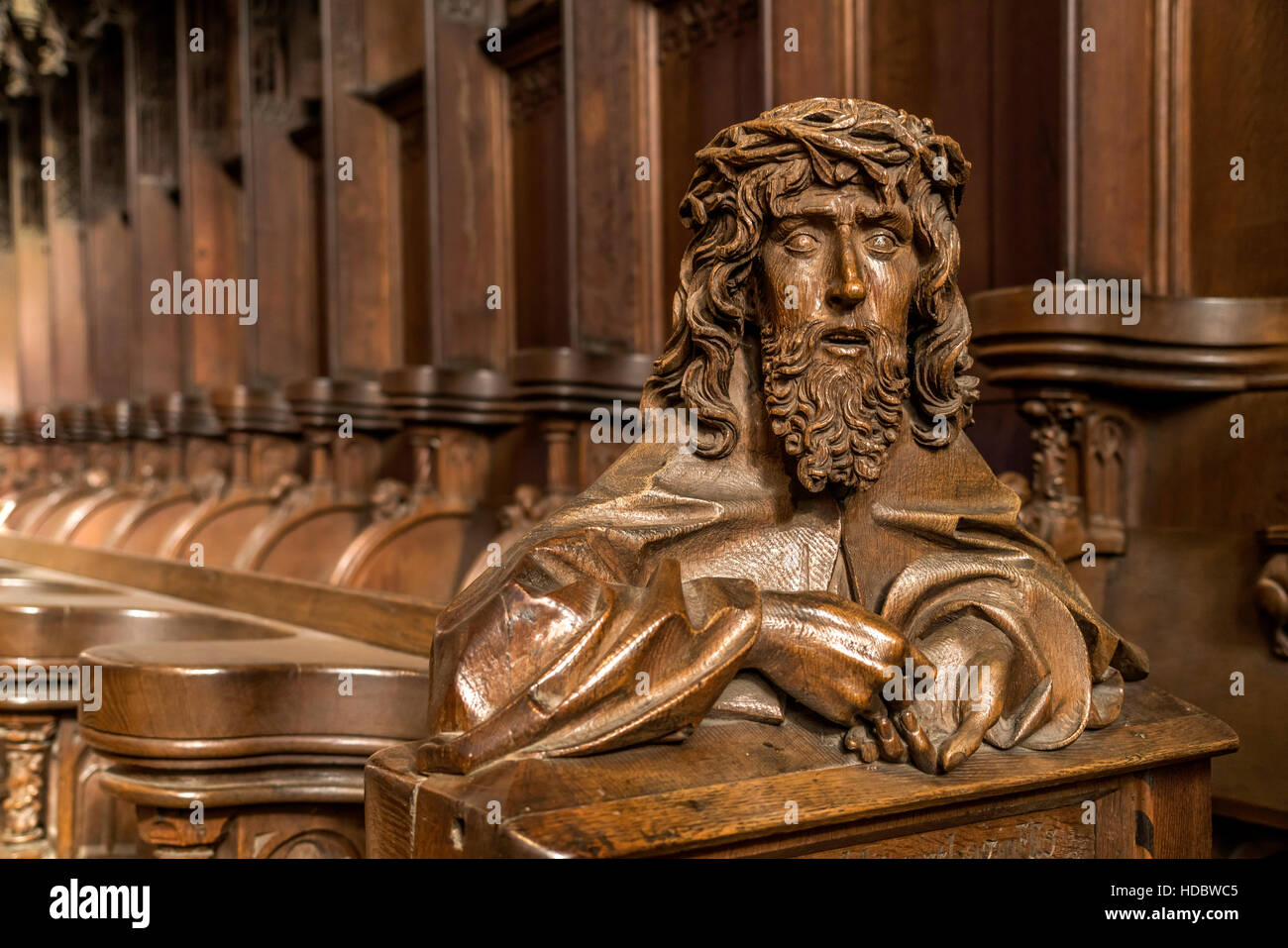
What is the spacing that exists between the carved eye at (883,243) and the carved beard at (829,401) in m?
0.10

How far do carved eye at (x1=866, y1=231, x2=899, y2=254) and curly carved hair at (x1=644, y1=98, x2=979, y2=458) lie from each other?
5 cm

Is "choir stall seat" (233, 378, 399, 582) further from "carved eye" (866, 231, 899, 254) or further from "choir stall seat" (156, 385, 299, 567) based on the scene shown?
"carved eye" (866, 231, 899, 254)

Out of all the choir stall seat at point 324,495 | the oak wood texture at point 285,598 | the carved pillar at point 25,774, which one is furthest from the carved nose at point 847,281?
the choir stall seat at point 324,495

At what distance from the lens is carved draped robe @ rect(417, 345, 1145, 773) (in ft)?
4.72

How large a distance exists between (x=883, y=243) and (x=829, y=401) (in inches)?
8.2

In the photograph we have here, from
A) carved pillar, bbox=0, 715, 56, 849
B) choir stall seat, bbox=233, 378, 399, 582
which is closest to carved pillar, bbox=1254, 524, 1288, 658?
carved pillar, bbox=0, 715, 56, 849

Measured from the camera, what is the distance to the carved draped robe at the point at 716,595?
144 centimetres

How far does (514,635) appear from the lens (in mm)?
1486

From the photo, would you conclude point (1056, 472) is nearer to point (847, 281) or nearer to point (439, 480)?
point (847, 281)

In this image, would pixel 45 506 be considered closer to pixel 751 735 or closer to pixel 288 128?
pixel 288 128

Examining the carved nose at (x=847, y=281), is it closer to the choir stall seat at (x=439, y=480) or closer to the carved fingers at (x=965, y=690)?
the carved fingers at (x=965, y=690)

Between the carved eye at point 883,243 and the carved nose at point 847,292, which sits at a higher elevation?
the carved eye at point 883,243

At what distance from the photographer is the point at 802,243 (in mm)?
1643
